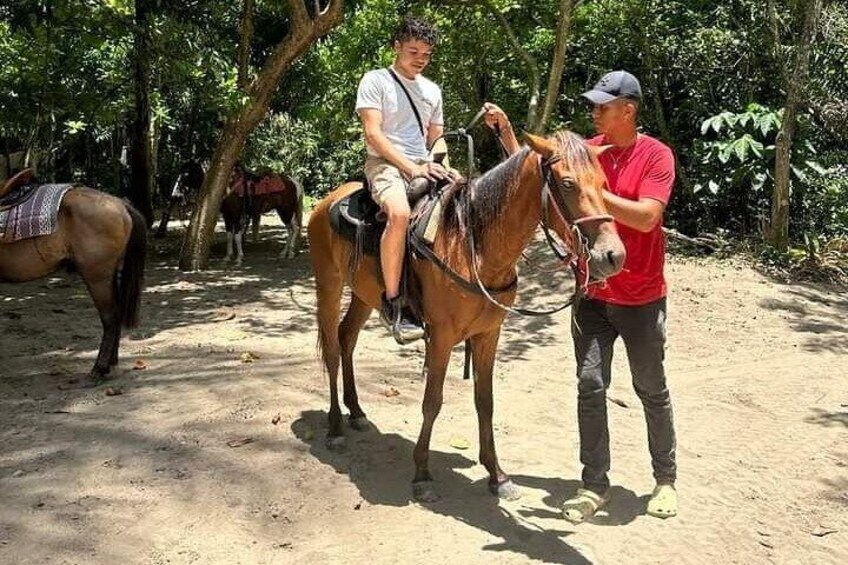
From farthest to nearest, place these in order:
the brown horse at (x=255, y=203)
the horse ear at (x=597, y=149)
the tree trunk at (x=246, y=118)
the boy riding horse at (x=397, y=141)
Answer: the brown horse at (x=255, y=203) → the tree trunk at (x=246, y=118) → the boy riding horse at (x=397, y=141) → the horse ear at (x=597, y=149)

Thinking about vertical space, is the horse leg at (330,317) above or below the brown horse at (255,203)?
below

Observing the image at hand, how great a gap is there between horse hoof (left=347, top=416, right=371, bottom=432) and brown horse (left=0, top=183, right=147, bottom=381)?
2164 mm

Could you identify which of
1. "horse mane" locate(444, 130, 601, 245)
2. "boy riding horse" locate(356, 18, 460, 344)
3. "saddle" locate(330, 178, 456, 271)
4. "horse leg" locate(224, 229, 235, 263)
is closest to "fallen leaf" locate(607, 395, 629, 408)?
"boy riding horse" locate(356, 18, 460, 344)

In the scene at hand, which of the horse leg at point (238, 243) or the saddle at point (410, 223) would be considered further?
the horse leg at point (238, 243)

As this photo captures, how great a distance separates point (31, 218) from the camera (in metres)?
5.80

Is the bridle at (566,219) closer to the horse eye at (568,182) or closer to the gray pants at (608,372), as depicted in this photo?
the horse eye at (568,182)

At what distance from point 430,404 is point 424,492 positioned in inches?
18.4

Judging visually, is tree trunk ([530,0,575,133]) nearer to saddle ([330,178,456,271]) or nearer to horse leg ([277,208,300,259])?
horse leg ([277,208,300,259])

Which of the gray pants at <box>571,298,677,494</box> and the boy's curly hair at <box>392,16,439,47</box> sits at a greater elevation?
the boy's curly hair at <box>392,16,439,47</box>

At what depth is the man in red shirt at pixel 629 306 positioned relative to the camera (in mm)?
3492

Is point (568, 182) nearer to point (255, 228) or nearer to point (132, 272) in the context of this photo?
point (132, 272)

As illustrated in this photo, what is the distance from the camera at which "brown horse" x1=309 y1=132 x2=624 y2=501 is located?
320 cm

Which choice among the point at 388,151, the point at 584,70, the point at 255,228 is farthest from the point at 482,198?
the point at 584,70

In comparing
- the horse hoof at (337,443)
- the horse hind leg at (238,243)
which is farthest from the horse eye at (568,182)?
the horse hind leg at (238,243)
